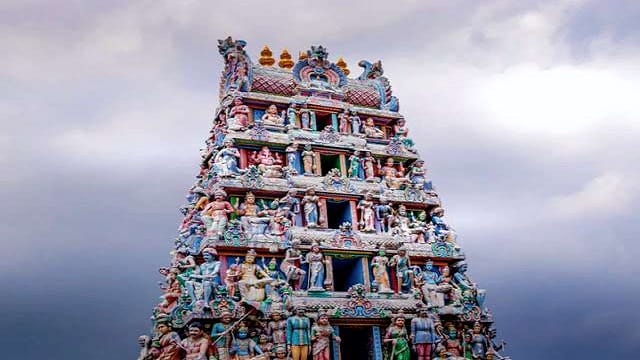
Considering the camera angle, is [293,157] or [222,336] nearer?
[222,336]

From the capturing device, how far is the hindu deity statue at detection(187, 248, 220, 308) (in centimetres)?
1855

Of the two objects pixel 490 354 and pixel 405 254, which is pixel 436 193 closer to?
pixel 405 254

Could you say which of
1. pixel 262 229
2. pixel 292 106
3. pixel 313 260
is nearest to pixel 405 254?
pixel 313 260

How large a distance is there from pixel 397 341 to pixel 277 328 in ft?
12.8

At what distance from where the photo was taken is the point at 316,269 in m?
20.1

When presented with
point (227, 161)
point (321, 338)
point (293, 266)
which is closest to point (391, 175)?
point (293, 266)

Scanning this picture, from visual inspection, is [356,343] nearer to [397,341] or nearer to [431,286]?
[397,341]

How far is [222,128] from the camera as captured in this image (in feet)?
76.2

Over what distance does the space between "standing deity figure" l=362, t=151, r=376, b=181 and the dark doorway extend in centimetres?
559

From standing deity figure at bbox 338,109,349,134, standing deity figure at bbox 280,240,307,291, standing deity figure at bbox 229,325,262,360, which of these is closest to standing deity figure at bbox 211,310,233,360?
standing deity figure at bbox 229,325,262,360

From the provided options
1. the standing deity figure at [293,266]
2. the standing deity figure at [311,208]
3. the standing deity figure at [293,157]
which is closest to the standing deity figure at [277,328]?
the standing deity figure at [293,266]

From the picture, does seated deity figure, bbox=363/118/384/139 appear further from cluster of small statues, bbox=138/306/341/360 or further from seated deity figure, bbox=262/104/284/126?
cluster of small statues, bbox=138/306/341/360

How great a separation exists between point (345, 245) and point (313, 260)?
149cm

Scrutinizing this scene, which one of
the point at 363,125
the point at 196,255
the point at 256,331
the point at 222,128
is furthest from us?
the point at 363,125
